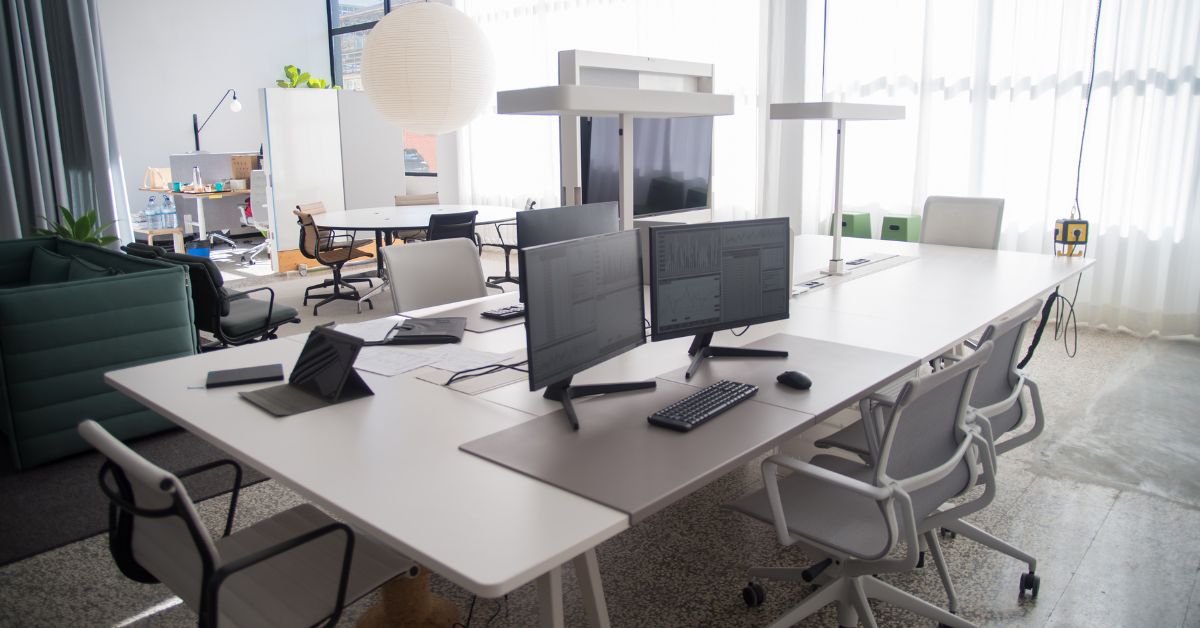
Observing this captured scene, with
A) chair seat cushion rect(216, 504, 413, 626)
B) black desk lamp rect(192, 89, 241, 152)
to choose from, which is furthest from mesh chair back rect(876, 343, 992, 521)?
black desk lamp rect(192, 89, 241, 152)

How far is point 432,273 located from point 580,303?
66.0 inches

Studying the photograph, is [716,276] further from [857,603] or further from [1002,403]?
[857,603]

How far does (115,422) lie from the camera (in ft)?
11.6

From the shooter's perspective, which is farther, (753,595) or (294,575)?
(753,595)

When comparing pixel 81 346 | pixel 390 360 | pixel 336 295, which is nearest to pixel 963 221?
pixel 390 360

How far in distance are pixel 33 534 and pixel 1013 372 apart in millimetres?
3306

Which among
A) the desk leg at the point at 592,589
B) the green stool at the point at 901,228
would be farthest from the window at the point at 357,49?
the desk leg at the point at 592,589

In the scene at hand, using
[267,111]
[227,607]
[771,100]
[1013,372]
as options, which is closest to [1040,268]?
[1013,372]

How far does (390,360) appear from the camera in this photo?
2.47 metres

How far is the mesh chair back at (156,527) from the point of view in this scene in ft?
4.81

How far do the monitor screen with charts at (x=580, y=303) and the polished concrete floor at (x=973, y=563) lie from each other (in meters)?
0.83

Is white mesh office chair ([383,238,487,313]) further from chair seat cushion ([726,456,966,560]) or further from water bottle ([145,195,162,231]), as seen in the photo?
water bottle ([145,195,162,231])

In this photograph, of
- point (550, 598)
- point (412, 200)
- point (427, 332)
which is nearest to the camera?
point (550, 598)

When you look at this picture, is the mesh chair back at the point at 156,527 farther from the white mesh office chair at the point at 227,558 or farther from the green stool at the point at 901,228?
the green stool at the point at 901,228
